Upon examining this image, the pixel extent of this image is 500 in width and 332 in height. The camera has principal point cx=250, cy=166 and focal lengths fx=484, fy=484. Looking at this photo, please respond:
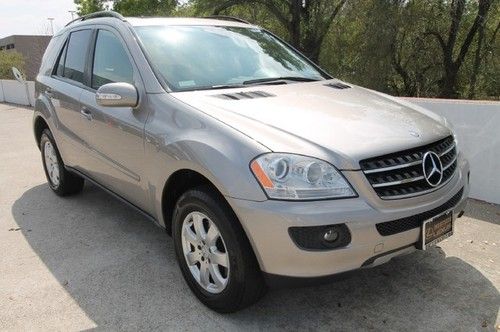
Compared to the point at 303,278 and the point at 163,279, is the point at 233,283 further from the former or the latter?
the point at 163,279

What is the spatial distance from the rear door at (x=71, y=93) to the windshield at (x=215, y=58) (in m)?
1.02

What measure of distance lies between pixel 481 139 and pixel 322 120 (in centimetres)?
278

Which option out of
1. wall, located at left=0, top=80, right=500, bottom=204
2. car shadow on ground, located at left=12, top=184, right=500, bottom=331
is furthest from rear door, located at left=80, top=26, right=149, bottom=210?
wall, located at left=0, top=80, right=500, bottom=204

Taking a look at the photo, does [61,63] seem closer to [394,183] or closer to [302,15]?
[394,183]

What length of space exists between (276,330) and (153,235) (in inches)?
69.1

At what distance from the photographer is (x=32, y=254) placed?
395 centimetres

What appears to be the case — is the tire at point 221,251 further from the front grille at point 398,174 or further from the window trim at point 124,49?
the window trim at point 124,49

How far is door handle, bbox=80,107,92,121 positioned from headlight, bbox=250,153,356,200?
6.84ft

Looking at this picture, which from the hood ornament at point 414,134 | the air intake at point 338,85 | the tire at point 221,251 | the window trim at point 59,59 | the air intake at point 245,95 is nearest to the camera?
the tire at point 221,251

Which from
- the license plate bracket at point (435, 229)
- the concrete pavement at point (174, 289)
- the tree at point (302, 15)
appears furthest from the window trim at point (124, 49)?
the tree at point (302, 15)

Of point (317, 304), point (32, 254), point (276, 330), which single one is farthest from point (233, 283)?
point (32, 254)

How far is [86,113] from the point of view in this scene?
4.07 m

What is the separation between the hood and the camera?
253 centimetres

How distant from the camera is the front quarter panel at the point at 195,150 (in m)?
2.50
